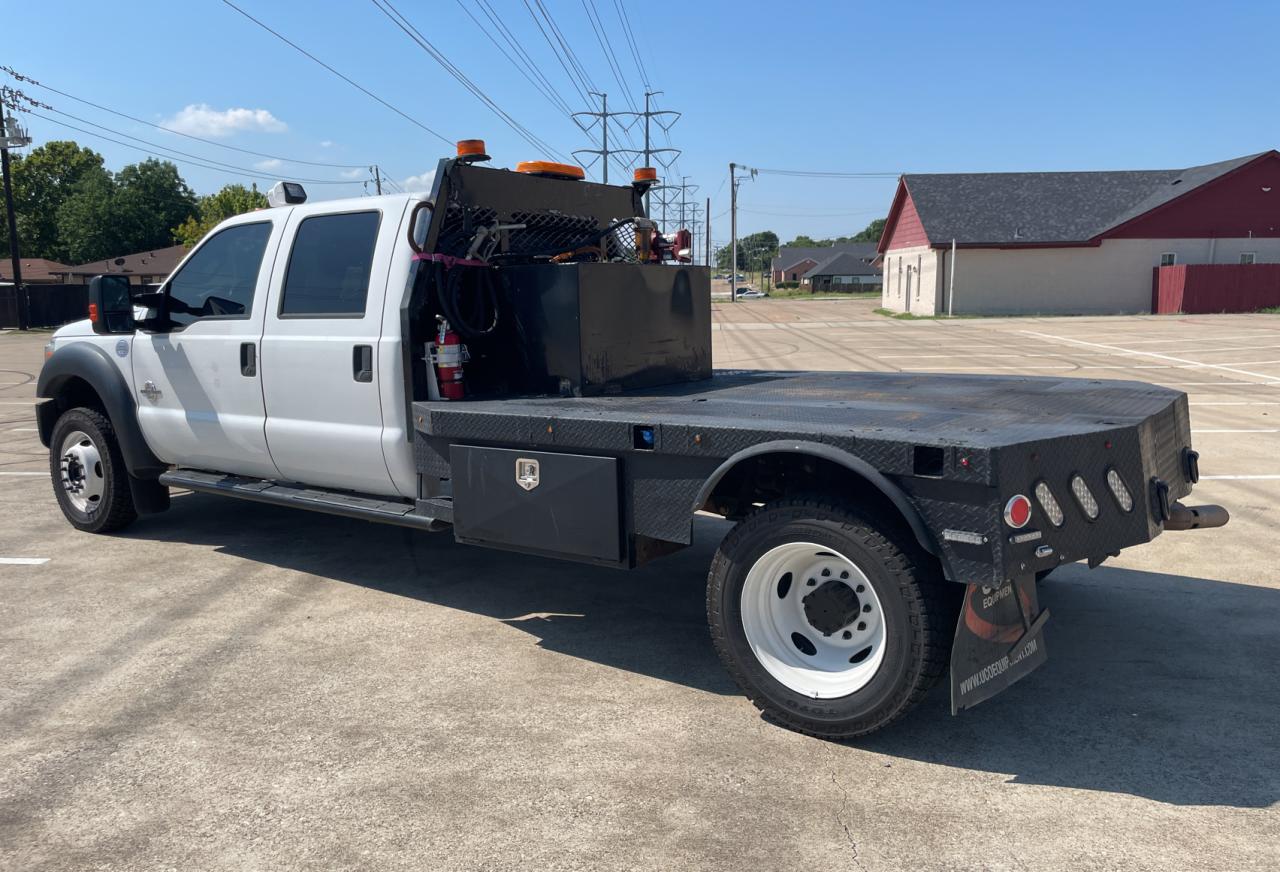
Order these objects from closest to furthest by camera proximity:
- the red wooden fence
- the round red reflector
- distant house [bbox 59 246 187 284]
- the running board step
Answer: the round red reflector → the running board step → the red wooden fence → distant house [bbox 59 246 187 284]

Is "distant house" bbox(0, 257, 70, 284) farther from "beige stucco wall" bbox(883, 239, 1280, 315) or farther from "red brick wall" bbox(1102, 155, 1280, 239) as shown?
"red brick wall" bbox(1102, 155, 1280, 239)

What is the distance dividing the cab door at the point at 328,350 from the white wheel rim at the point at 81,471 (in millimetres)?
2018

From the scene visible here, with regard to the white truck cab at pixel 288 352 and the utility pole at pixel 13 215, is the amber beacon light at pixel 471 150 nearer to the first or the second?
the white truck cab at pixel 288 352

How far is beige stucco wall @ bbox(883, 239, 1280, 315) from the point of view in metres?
41.7

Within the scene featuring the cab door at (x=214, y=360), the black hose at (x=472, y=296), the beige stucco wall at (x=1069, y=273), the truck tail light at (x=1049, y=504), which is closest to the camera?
the truck tail light at (x=1049, y=504)

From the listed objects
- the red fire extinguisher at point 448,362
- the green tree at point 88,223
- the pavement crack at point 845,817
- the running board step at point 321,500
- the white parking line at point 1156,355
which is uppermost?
the green tree at point 88,223

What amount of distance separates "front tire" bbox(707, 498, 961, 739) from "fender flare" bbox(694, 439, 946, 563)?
143 mm

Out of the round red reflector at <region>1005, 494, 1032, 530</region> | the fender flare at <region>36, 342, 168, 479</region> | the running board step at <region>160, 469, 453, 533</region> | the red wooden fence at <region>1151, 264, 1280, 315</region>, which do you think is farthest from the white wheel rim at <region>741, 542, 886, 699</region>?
the red wooden fence at <region>1151, 264, 1280, 315</region>

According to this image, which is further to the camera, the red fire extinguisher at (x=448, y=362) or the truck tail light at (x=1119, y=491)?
the red fire extinguisher at (x=448, y=362)

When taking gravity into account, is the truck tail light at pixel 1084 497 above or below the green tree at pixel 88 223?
below

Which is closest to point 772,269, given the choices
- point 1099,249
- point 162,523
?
point 1099,249

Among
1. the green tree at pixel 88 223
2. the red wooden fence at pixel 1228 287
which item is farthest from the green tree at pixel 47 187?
the red wooden fence at pixel 1228 287

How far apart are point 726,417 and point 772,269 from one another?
137m

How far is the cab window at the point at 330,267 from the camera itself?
5.27m
